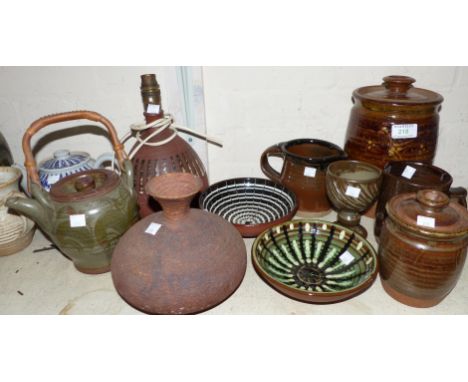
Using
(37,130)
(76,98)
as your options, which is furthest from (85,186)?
(76,98)

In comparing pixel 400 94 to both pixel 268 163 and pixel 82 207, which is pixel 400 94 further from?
pixel 82 207

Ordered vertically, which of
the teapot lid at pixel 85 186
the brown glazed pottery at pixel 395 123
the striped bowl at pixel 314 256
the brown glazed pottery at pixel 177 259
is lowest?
the striped bowl at pixel 314 256

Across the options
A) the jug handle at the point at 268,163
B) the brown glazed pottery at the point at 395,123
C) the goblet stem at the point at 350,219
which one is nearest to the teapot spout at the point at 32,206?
→ the jug handle at the point at 268,163

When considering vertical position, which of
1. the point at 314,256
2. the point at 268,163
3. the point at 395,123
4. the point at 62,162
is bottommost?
the point at 314,256

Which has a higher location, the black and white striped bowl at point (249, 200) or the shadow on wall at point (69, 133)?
the shadow on wall at point (69, 133)

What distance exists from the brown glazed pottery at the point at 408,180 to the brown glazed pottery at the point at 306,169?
19 cm

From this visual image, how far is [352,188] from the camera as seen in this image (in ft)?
3.67

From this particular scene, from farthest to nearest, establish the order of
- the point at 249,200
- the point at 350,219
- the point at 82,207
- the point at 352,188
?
the point at 249,200 → the point at 350,219 → the point at 352,188 → the point at 82,207

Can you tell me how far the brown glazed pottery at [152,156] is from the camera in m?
1.20

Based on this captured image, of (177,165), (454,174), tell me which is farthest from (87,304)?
(454,174)

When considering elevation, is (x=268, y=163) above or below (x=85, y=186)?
below

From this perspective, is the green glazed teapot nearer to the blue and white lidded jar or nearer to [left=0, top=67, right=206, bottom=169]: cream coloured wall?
the blue and white lidded jar

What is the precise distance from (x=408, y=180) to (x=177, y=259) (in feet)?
2.52

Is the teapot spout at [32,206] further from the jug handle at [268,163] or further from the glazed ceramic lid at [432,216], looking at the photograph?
the glazed ceramic lid at [432,216]
